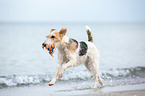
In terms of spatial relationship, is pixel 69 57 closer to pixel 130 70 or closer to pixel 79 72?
pixel 79 72

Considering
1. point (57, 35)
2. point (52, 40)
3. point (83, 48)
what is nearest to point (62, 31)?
point (57, 35)

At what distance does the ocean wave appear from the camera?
26.6ft

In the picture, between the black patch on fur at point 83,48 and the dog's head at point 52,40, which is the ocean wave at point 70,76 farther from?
the dog's head at point 52,40

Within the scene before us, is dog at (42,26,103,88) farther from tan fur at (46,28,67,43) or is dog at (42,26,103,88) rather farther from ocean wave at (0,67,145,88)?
ocean wave at (0,67,145,88)

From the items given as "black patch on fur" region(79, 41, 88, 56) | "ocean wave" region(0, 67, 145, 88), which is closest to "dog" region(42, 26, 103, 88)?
"black patch on fur" region(79, 41, 88, 56)

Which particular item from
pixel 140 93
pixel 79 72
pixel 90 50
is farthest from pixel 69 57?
pixel 79 72

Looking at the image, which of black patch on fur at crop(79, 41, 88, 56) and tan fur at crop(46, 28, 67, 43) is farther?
black patch on fur at crop(79, 41, 88, 56)

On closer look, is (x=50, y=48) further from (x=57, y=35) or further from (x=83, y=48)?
(x=83, y=48)

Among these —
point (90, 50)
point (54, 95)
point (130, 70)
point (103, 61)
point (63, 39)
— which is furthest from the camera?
point (103, 61)

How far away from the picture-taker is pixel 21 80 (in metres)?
8.28

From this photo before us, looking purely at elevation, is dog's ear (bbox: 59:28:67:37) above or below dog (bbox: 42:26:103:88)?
above

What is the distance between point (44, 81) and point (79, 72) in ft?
5.16

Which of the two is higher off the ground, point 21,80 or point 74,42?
point 74,42

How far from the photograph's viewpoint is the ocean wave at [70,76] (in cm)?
809
